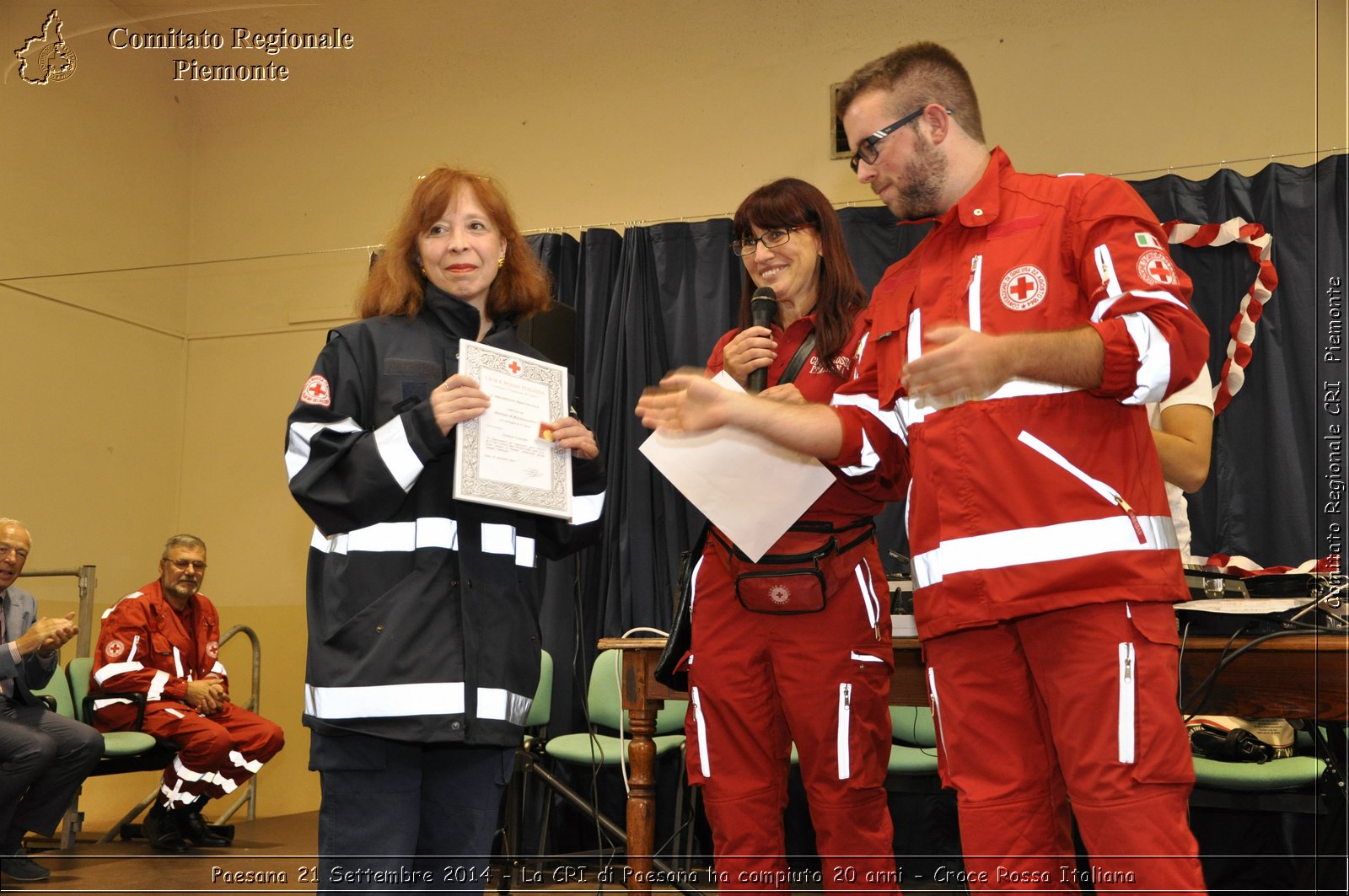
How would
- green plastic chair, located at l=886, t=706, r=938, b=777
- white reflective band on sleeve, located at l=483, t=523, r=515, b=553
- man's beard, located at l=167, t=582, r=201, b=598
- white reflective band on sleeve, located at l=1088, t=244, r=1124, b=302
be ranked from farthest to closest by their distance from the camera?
man's beard, located at l=167, t=582, r=201, b=598 < green plastic chair, located at l=886, t=706, r=938, b=777 < white reflective band on sleeve, located at l=483, t=523, r=515, b=553 < white reflective band on sleeve, located at l=1088, t=244, r=1124, b=302

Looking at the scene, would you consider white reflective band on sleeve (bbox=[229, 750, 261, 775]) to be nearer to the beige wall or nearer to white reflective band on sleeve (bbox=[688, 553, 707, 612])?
the beige wall

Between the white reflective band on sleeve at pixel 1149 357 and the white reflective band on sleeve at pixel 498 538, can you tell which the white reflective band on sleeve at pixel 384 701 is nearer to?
the white reflective band on sleeve at pixel 498 538

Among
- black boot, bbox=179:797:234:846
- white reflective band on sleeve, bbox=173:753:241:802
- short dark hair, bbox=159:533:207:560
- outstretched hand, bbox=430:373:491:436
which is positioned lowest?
black boot, bbox=179:797:234:846

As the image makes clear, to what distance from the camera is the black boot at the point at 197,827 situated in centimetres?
491

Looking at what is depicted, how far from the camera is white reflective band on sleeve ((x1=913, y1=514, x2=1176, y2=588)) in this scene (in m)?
1.55

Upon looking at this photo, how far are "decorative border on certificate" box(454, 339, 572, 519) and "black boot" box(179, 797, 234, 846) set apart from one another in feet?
12.5

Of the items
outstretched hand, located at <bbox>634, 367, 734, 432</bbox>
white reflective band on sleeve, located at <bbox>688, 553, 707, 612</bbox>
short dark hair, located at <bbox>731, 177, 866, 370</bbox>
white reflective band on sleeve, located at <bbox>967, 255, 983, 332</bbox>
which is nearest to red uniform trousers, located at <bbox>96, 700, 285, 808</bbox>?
white reflective band on sleeve, located at <bbox>688, 553, 707, 612</bbox>

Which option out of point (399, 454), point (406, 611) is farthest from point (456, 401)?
point (406, 611)

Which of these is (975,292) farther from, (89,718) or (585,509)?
(89,718)

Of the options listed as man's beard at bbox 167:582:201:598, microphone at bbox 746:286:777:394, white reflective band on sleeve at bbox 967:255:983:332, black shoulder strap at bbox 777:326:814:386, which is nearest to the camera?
white reflective band on sleeve at bbox 967:255:983:332

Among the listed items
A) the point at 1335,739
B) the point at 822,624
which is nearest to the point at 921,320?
the point at 822,624

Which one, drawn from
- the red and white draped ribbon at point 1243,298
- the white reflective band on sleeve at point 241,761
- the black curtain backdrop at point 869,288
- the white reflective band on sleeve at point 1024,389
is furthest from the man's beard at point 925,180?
the white reflective band on sleeve at point 241,761

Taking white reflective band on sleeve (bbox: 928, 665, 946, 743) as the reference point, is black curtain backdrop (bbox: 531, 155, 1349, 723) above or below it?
above

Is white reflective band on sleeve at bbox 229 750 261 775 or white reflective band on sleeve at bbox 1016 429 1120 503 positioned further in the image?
white reflective band on sleeve at bbox 229 750 261 775
